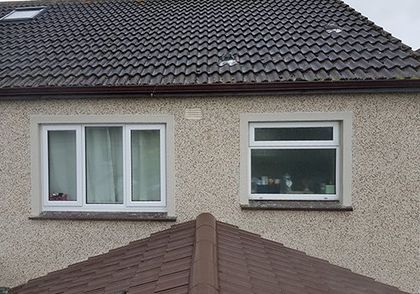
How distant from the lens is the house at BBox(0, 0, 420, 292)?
6.04 metres

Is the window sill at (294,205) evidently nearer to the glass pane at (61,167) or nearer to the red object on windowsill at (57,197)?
the glass pane at (61,167)

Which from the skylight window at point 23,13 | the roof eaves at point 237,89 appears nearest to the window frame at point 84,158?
the roof eaves at point 237,89

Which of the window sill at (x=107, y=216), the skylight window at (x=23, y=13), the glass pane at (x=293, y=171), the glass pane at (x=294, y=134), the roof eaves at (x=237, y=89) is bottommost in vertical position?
the window sill at (x=107, y=216)

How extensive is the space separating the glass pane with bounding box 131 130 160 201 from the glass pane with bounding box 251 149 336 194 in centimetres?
177

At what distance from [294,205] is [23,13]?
9396mm

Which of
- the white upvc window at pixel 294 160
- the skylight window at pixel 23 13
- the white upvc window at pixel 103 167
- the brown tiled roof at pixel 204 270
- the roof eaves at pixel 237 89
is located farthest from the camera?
the skylight window at pixel 23 13

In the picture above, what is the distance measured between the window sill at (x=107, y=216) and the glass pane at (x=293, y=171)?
173 centimetres

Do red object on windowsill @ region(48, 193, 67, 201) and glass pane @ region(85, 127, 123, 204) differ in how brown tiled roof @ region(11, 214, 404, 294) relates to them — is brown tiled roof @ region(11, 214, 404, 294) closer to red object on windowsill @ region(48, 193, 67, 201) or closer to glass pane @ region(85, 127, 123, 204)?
glass pane @ region(85, 127, 123, 204)

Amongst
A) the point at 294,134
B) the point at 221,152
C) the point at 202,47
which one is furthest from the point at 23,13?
the point at 294,134

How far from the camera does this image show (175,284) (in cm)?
309

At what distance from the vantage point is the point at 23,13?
1041 centimetres

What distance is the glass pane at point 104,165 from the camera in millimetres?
6672

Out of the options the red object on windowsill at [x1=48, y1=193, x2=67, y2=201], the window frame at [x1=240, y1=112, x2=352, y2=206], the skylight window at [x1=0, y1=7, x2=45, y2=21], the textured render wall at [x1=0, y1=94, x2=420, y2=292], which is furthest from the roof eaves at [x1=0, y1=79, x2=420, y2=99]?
the skylight window at [x1=0, y1=7, x2=45, y2=21]

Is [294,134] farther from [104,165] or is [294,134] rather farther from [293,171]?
[104,165]
